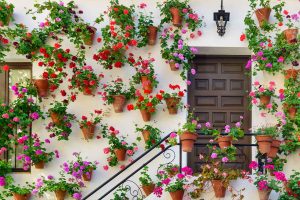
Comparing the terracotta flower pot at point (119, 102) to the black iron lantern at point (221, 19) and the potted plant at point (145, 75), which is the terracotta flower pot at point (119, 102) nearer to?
the potted plant at point (145, 75)

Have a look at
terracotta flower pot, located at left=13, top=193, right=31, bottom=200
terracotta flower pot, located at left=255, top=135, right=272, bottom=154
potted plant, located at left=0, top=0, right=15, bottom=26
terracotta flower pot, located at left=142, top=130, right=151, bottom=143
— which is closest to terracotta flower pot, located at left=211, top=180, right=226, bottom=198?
terracotta flower pot, located at left=255, top=135, right=272, bottom=154

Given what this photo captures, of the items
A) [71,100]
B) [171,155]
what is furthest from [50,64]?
[171,155]

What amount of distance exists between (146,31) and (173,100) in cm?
123

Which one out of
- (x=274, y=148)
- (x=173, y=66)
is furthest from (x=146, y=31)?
(x=274, y=148)

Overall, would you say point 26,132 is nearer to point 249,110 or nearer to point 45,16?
point 45,16

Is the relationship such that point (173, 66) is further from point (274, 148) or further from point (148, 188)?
point (274, 148)

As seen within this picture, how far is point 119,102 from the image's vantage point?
439 inches

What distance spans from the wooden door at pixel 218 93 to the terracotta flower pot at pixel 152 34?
836mm

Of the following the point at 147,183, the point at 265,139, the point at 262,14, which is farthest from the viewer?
the point at 262,14

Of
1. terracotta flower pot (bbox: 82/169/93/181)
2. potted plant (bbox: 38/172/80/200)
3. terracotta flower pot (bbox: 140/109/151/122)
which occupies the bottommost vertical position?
potted plant (bbox: 38/172/80/200)

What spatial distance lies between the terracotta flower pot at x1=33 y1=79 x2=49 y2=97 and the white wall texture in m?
0.19

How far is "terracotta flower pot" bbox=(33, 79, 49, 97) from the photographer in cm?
1123

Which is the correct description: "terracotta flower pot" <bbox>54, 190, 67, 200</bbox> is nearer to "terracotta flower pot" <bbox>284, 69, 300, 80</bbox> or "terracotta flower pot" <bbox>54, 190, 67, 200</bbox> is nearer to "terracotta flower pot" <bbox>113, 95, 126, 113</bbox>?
"terracotta flower pot" <bbox>113, 95, 126, 113</bbox>

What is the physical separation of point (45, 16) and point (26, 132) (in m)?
1.98
